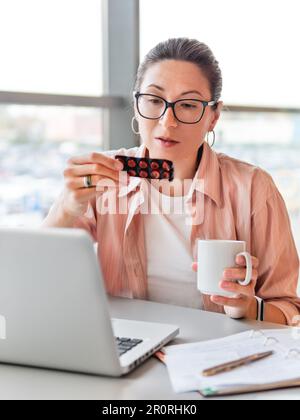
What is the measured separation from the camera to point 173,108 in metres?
1.60

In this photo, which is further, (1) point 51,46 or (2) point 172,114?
(1) point 51,46

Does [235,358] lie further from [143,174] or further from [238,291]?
[143,174]

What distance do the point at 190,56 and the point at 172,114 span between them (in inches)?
7.6

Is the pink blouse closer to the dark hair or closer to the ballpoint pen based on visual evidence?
the dark hair

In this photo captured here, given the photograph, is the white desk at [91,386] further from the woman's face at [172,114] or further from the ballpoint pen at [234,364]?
the woman's face at [172,114]

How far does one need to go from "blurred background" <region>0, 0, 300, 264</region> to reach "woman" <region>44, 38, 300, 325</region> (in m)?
0.20

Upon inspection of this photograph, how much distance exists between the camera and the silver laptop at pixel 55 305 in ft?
2.98

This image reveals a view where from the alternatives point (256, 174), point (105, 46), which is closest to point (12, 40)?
point (105, 46)

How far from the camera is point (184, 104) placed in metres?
1.61

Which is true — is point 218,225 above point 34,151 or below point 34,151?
below

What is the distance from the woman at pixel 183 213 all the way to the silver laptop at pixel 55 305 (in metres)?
0.58

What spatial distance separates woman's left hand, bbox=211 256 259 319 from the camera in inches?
48.9

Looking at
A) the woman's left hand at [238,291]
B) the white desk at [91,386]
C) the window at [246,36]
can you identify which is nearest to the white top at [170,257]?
the woman's left hand at [238,291]

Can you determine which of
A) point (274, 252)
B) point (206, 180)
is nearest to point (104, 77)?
point (206, 180)
